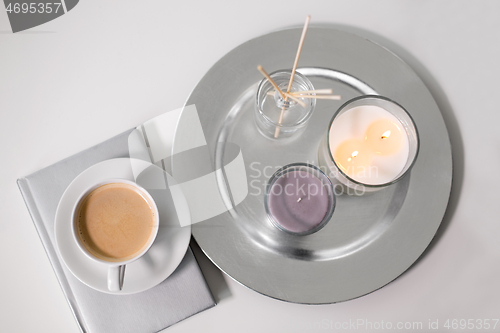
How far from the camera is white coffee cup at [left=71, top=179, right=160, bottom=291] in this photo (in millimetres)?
639

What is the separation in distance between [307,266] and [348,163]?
8.5 inches

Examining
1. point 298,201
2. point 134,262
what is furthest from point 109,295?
point 298,201

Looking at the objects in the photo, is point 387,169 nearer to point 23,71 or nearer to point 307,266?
point 307,266

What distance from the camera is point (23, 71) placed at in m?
0.80

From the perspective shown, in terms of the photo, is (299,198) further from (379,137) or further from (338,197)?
(379,137)

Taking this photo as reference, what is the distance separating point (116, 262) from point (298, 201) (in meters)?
0.35

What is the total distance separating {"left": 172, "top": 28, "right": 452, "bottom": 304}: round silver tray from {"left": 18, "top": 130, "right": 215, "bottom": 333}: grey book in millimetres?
82

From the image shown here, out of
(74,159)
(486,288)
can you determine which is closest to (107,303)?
(74,159)

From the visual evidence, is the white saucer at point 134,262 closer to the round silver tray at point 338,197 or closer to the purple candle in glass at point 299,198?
the round silver tray at point 338,197

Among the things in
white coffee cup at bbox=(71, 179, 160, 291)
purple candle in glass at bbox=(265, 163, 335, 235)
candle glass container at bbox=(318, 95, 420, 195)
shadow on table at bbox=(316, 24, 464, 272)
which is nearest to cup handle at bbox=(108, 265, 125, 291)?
white coffee cup at bbox=(71, 179, 160, 291)

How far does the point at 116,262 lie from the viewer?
0.65 m

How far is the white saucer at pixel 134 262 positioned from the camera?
2.28 ft

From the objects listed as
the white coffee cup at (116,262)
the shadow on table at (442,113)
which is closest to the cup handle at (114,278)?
the white coffee cup at (116,262)

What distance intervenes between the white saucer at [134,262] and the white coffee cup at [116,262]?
0.14 ft
